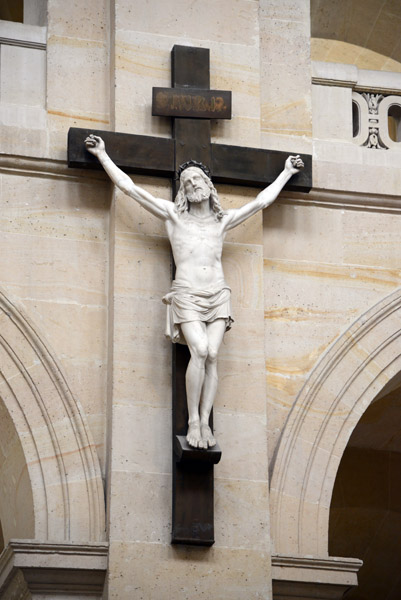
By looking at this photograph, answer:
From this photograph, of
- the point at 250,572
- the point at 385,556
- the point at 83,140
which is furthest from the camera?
the point at 385,556

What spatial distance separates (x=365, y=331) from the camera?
1148 centimetres

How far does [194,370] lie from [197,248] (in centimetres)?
90

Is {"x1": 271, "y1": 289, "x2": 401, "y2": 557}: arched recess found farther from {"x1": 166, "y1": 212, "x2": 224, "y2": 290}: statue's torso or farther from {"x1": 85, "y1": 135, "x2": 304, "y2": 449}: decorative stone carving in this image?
{"x1": 166, "y1": 212, "x2": 224, "y2": 290}: statue's torso

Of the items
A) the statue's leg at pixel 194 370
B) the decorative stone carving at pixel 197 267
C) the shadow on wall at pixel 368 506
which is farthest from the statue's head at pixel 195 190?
the shadow on wall at pixel 368 506

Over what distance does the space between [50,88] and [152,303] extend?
1.84m

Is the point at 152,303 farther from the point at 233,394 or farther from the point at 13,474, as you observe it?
the point at 13,474

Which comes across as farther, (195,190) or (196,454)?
(195,190)

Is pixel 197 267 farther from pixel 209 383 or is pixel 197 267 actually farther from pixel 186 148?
pixel 186 148

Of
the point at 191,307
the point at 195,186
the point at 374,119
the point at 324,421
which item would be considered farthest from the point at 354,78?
the point at 324,421

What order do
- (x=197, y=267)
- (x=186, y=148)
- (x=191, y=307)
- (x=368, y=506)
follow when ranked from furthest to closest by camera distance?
(x=368, y=506) < (x=186, y=148) < (x=197, y=267) < (x=191, y=307)

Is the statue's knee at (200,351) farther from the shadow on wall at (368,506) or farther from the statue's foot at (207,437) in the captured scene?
the shadow on wall at (368,506)

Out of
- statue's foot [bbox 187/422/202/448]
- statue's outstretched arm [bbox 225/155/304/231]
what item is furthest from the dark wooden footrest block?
statue's outstretched arm [bbox 225/155/304/231]

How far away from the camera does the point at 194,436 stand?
10.4 m

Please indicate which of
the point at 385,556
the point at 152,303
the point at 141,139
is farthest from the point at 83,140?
the point at 385,556
